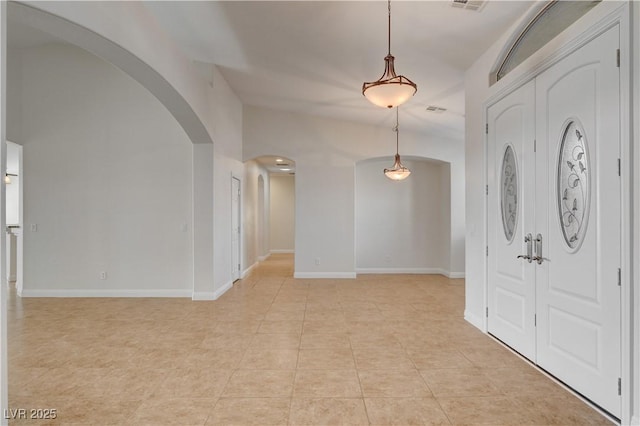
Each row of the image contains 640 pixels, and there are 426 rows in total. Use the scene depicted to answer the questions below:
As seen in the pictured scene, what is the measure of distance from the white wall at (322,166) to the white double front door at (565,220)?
173 inches

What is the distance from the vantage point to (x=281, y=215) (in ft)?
45.8

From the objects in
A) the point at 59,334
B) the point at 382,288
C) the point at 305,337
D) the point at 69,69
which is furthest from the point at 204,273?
the point at 69,69

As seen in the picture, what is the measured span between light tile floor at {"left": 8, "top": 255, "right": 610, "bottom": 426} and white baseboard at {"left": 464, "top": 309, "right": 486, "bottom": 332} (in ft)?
0.29

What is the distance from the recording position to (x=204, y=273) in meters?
6.02

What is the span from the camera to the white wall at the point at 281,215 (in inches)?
547

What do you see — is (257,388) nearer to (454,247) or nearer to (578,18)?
(578,18)

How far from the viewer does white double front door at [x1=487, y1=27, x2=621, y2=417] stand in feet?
7.93

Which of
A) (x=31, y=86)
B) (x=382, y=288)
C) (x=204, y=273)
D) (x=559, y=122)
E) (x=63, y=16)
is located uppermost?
(x=31, y=86)

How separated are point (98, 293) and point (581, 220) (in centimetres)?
671

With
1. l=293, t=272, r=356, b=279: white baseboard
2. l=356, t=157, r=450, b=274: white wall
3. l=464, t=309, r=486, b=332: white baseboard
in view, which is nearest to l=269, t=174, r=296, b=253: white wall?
l=356, t=157, r=450, b=274: white wall

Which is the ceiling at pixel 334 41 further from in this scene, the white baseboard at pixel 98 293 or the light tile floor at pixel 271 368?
the white baseboard at pixel 98 293

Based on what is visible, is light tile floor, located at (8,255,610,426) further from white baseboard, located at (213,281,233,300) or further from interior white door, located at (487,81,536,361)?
white baseboard, located at (213,281,233,300)

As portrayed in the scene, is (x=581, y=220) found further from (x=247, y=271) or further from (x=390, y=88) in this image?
(x=247, y=271)

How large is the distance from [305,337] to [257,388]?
127 cm
